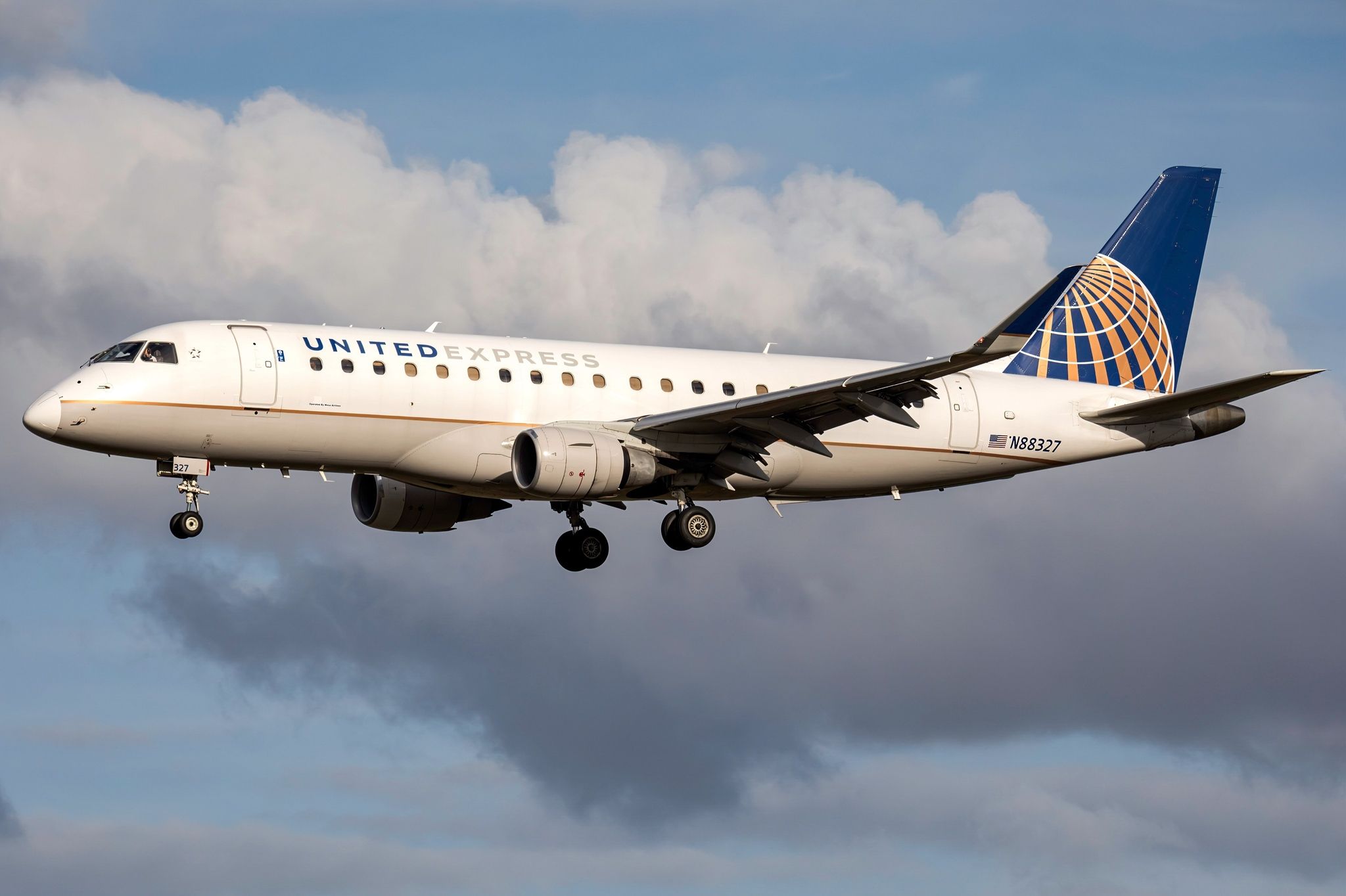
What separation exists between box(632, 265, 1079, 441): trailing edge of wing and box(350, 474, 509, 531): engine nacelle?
671 centimetres

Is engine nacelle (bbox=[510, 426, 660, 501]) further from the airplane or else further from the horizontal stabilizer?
the horizontal stabilizer

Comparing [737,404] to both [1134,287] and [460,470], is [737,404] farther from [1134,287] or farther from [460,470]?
[1134,287]

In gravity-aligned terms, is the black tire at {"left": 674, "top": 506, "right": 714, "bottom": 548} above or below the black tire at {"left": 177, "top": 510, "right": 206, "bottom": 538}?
above

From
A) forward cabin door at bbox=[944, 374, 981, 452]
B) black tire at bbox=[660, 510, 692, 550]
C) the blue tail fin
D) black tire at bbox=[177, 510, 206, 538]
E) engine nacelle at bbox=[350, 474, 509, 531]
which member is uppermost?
the blue tail fin

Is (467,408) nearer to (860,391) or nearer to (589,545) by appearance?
(589,545)

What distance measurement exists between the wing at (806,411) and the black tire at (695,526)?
1.32m

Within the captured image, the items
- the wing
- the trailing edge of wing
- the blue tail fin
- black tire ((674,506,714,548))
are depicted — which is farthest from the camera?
the blue tail fin

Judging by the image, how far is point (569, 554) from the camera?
4653cm

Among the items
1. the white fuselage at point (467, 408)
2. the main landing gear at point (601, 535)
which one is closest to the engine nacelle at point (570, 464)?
the white fuselage at point (467, 408)

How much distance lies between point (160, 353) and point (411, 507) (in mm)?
9142

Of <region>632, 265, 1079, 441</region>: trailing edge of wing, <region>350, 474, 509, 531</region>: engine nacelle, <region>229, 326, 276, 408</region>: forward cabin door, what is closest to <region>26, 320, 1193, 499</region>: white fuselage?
<region>229, 326, 276, 408</region>: forward cabin door

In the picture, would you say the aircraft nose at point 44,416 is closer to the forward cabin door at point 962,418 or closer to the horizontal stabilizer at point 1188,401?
the forward cabin door at point 962,418

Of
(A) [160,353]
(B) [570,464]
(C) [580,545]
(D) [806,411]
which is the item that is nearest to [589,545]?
(C) [580,545]

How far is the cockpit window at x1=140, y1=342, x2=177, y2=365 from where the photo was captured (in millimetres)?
39531
